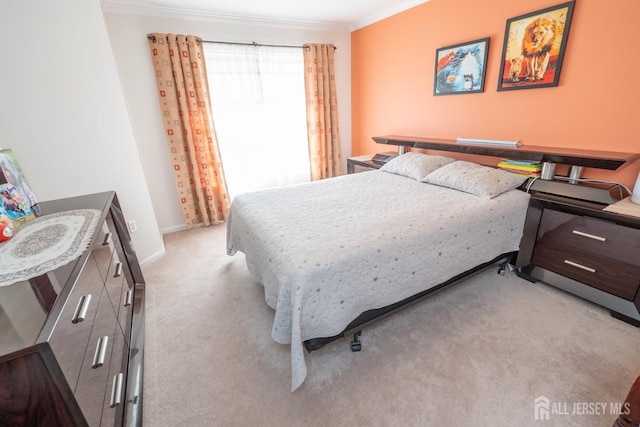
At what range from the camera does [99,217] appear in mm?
1534

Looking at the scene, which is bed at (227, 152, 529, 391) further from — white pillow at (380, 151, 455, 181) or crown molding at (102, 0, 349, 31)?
crown molding at (102, 0, 349, 31)

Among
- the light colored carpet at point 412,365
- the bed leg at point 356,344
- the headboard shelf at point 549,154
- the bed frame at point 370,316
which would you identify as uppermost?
the headboard shelf at point 549,154

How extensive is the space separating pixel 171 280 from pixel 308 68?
10.0 ft

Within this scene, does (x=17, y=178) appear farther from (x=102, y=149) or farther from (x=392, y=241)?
(x=392, y=241)

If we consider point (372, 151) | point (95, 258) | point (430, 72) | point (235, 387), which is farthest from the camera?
point (372, 151)

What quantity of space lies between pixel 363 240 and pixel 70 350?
1.26 meters

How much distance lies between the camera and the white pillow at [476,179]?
2160 millimetres

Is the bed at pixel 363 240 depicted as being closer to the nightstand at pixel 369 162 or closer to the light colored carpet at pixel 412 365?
the light colored carpet at pixel 412 365

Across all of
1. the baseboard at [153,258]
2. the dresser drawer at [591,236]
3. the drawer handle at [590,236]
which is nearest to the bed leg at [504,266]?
the dresser drawer at [591,236]

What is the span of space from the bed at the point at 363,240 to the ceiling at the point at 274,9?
1967 millimetres

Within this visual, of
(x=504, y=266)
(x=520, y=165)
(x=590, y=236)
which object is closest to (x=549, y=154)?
(x=520, y=165)

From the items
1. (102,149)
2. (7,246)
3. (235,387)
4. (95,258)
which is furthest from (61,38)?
(235,387)

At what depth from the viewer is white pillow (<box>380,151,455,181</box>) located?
2.71 metres

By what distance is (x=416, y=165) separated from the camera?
2773 mm
